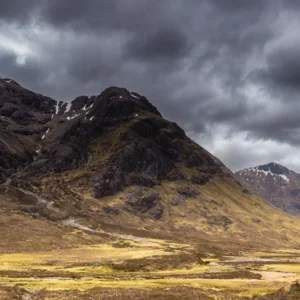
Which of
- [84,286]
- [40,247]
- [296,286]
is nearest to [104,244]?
[40,247]

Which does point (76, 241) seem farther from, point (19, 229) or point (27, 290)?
point (27, 290)

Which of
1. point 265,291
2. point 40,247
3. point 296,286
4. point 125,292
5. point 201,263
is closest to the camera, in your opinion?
point 296,286

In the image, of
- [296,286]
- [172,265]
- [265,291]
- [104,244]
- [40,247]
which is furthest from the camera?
[104,244]

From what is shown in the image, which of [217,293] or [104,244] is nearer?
[217,293]

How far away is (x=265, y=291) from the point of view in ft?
190

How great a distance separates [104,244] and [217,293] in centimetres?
13359

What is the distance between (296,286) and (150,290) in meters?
21.5

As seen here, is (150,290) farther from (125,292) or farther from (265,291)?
(265,291)

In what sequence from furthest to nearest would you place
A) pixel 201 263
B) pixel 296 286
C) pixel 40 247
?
pixel 40 247
pixel 201 263
pixel 296 286

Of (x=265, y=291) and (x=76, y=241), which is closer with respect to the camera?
(x=265, y=291)

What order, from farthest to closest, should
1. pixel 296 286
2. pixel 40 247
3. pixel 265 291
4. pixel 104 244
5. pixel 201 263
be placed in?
pixel 104 244 < pixel 40 247 < pixel 201 263 < pixel 265 291 < pixel 296 286

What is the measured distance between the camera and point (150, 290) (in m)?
56.4

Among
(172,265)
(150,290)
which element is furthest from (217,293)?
(172,265)

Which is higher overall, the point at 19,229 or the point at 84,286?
the point at 19,229
